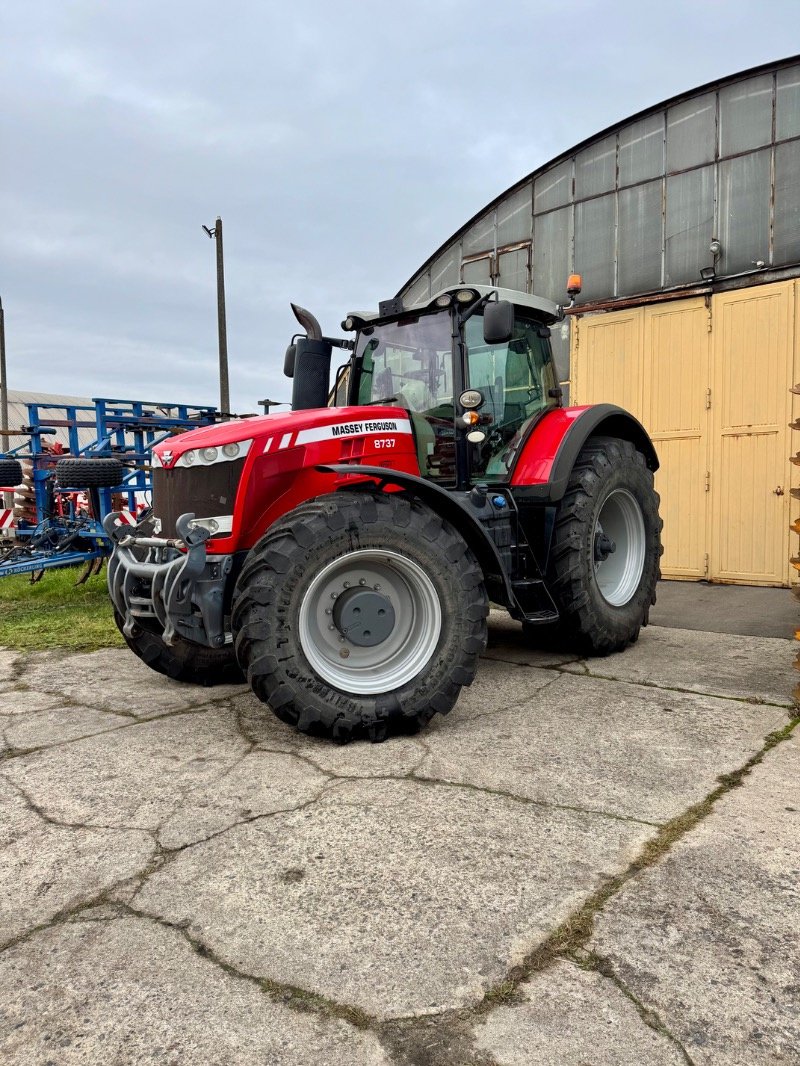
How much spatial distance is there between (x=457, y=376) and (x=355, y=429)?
76 cm

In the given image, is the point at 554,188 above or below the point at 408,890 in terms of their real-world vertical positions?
above

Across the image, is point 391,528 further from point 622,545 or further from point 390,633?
point 622,545

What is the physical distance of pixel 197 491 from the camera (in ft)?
12.1

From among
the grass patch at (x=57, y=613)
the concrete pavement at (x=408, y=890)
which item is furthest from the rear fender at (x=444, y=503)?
the grass patch at (x=57, y=613)

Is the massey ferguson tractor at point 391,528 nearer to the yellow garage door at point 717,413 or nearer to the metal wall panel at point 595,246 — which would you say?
the yellow garage door at point 717,413

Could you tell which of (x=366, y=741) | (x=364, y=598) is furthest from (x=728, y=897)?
(x=364, y=598)

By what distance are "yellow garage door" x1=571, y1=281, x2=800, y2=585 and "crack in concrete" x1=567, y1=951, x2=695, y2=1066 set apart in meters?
6.10

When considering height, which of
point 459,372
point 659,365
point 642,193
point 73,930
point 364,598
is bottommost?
point 73,930

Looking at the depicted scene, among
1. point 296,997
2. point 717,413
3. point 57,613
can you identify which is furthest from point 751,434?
point 296,997

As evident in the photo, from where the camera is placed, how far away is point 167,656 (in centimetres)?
425

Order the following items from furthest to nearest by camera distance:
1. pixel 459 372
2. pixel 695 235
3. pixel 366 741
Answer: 1. pixel 695 235
2. pixel 459 372
3. pixel 366 741

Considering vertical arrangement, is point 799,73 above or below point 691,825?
above

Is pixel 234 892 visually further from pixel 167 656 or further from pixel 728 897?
pixel 167 656

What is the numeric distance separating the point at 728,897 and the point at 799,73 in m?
7.54
